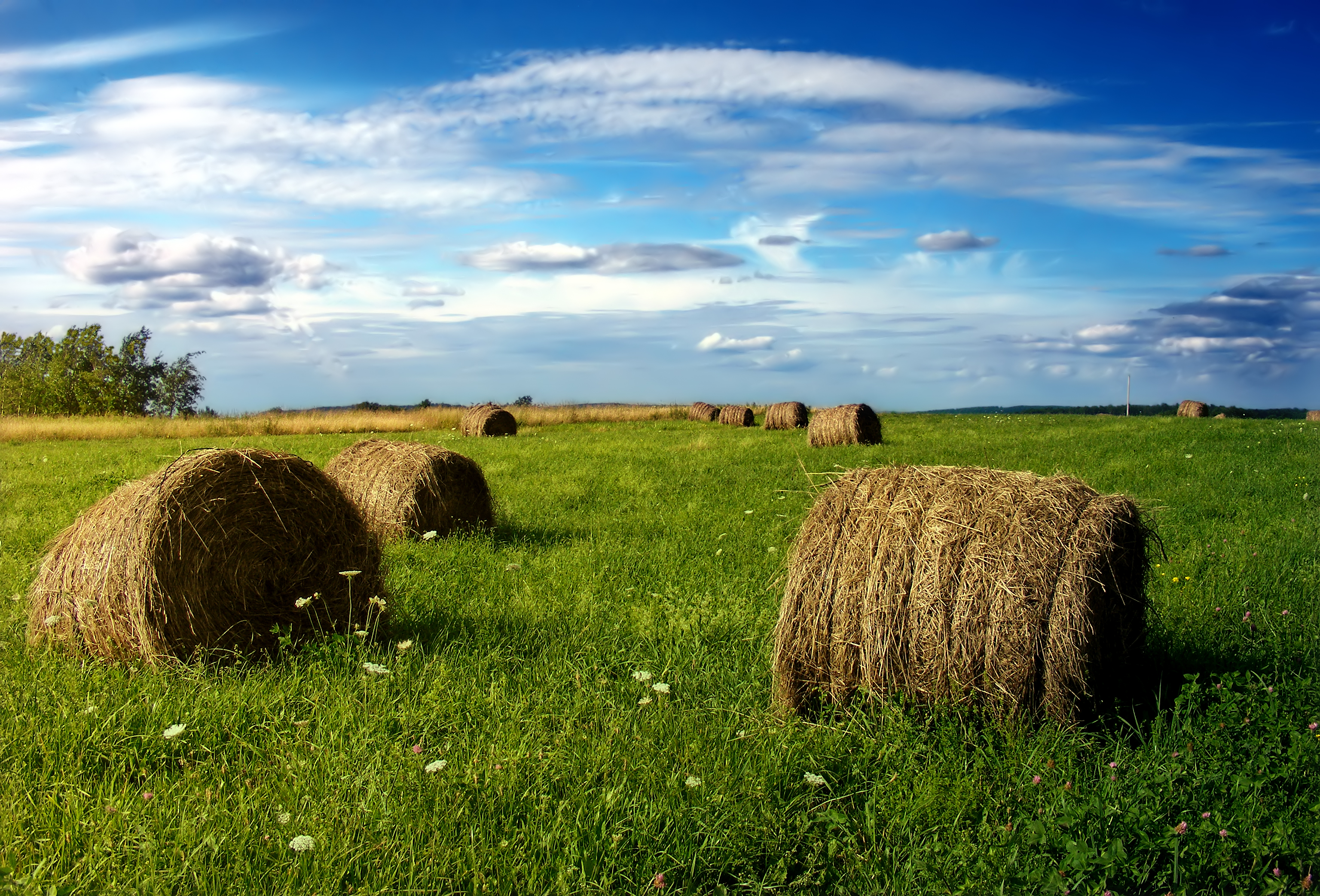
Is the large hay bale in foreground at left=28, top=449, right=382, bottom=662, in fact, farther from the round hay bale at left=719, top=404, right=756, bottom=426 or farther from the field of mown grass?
the round hay bale at left=719, top=404, right=756, bottom=426

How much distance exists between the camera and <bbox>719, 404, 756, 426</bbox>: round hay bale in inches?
1463

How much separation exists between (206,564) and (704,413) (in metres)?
36.1

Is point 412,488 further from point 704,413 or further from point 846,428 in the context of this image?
point 704,413

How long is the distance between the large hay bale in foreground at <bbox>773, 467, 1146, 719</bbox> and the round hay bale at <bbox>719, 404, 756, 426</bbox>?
31024 millimetres

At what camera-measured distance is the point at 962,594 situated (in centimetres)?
491

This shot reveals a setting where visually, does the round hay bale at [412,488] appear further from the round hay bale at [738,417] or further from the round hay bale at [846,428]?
the round hay bale at [738,417]

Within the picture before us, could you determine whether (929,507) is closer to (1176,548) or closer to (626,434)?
(1176,548)

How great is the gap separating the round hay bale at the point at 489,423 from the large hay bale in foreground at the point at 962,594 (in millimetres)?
25228

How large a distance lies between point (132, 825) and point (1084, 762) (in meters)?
4.63

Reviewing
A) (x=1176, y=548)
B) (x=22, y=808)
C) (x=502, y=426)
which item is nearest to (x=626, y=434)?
(x=502, y=426)

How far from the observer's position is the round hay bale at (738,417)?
37156 millimetres

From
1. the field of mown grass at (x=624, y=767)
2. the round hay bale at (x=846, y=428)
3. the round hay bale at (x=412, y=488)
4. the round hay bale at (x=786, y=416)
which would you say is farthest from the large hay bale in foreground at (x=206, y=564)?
the round hay bale at (x=786, y=416)

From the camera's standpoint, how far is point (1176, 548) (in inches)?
379

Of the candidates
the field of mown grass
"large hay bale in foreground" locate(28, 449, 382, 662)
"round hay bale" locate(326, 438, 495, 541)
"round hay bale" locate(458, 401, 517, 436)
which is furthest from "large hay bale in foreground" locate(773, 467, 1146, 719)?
"round hay bale" locate(458, 401, 517, 436)
